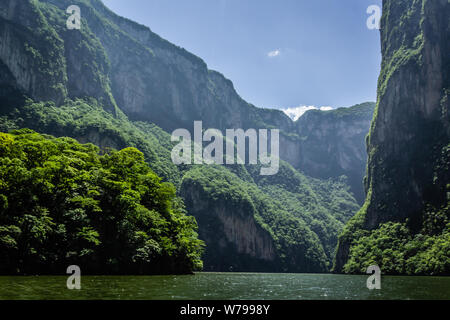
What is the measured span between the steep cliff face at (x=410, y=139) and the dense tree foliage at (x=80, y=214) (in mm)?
76417

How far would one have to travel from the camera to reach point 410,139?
133 metres

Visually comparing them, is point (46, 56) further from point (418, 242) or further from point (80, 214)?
point (418, 242)

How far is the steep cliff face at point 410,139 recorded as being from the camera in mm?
109375

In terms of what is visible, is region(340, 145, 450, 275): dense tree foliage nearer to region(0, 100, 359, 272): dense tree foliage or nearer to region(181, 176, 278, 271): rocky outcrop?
region(181, 176, 278, 271): rocky outcrop

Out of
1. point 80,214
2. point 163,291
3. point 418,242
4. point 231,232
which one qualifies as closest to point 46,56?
point 231,232

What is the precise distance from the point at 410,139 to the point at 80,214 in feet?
422

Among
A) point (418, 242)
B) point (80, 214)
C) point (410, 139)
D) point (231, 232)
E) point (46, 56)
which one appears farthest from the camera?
point (231, 232)

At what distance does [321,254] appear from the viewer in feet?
610

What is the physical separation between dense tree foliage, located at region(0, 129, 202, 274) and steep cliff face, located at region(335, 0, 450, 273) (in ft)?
251

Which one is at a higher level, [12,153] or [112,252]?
[12,153]

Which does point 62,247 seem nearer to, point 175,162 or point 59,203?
point 59,203
